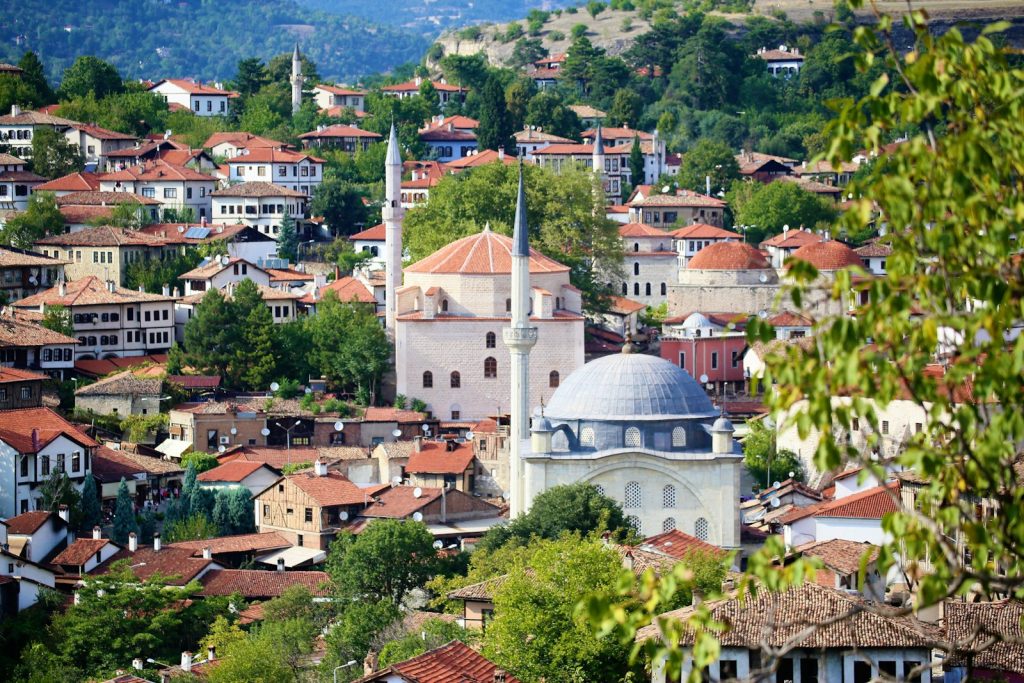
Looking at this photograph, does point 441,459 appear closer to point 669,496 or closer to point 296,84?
point 669,496

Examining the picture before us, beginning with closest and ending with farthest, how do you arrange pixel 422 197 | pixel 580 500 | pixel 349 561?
pixel 349 561, pixel 580 500, pixel 422 197

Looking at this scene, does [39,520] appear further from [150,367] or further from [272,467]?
[150,367]

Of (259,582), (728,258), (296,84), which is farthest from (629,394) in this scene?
(296,84)

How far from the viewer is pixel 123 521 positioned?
44375mm

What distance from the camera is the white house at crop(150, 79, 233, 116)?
9819 centimetres

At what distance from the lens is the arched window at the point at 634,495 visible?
43875 mm

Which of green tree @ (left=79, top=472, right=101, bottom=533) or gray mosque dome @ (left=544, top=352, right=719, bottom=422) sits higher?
gray mosque dome @ (left=544, top=352, right=719, bottom=422)

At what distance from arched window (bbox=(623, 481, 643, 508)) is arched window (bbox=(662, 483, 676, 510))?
0.43 m

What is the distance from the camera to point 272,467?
48.4 meters

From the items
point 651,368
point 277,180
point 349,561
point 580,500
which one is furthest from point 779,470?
point 277,180

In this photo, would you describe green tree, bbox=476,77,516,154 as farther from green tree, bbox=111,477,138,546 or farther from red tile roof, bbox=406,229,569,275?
green tree, bbox=111,477,138,546

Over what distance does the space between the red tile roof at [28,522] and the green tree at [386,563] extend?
587 cm

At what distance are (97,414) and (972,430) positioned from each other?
138 feet

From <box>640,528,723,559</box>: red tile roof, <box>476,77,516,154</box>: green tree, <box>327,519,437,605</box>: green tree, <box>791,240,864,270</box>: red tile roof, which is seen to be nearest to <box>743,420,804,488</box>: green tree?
<box>640,528,723,559</box>: red tile roof
